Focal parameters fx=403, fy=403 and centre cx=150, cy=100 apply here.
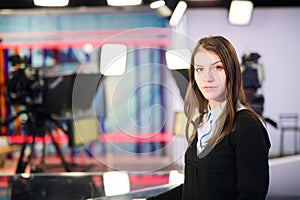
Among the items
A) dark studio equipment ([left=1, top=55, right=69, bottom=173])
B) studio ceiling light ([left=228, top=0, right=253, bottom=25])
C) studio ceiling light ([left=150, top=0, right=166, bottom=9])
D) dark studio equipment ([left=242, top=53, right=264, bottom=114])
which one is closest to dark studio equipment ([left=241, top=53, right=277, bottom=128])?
dark studio equipment ([left=242, top=53, right=264, bottom=114])

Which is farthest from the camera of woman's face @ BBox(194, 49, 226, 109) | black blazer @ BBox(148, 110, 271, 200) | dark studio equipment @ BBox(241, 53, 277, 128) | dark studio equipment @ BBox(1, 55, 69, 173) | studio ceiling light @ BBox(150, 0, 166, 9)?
dark studio equipment @ BBox(1, 55, 69, 173)

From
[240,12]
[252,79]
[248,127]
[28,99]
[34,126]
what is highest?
[240,12]

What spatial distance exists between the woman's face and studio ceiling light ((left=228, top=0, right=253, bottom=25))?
2282 mm

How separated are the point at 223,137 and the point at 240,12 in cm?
261

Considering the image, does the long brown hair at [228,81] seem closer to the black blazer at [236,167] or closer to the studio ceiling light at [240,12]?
the black blazer at [236,167]

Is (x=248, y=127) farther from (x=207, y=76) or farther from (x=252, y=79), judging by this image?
(x=252, y=79)

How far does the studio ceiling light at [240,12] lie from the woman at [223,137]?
2.27 metres

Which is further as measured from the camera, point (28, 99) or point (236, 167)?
point (28, 99)

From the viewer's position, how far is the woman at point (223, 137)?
85cm

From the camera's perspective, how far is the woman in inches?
33.5

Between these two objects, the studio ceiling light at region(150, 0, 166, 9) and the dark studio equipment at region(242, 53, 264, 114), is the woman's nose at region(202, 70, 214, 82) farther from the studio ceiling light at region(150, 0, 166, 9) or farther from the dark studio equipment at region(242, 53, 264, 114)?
the dark studio equipment at region(242, 53, 264, 114)

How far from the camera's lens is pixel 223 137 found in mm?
903

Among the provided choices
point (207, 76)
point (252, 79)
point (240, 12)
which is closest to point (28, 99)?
point (252, 79)

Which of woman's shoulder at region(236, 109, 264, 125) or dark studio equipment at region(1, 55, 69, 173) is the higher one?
woman's shoulder at region(236, 109, 264, 125)
